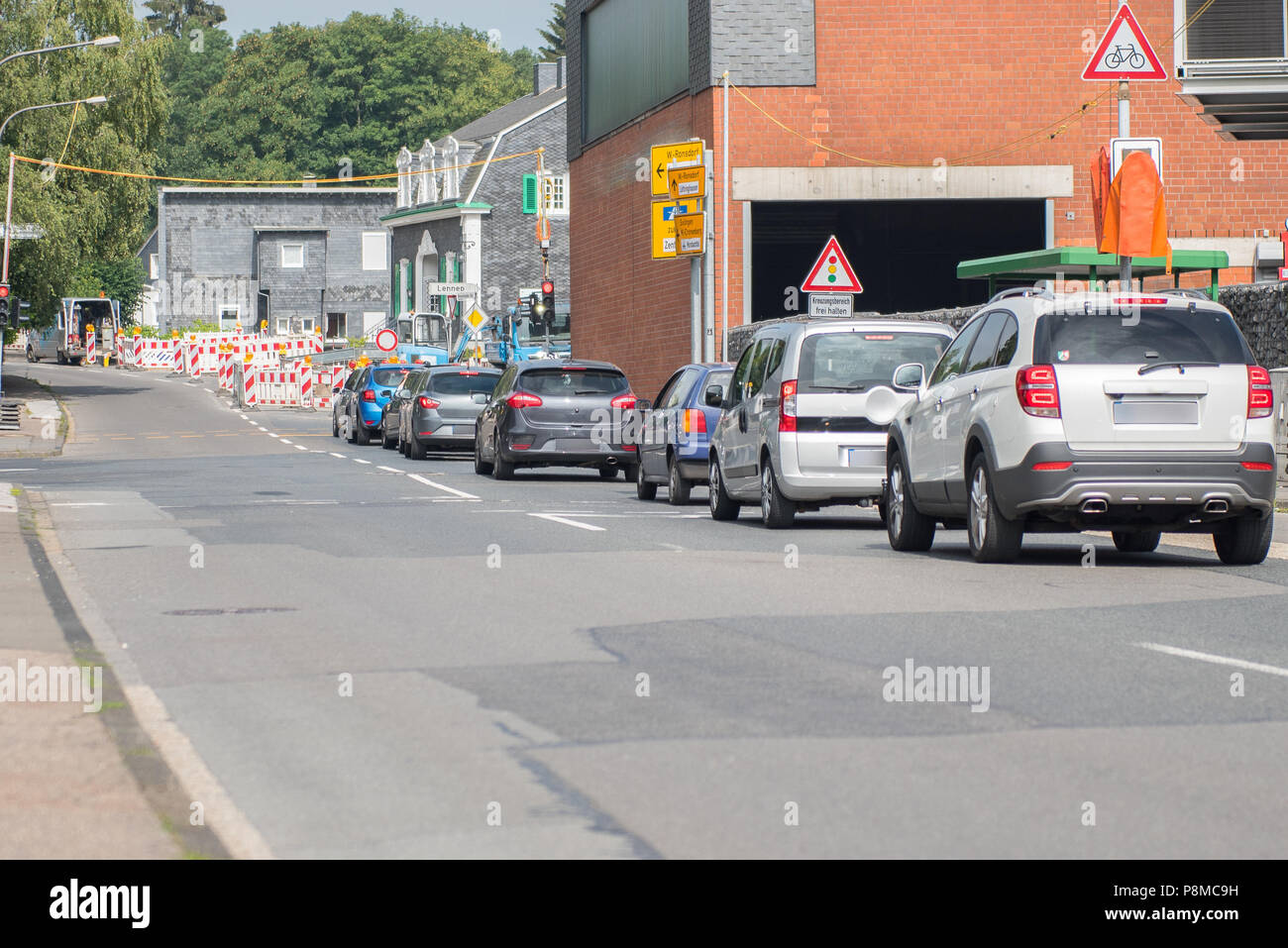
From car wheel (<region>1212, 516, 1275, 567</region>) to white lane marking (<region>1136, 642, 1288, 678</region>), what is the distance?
431 centimetres

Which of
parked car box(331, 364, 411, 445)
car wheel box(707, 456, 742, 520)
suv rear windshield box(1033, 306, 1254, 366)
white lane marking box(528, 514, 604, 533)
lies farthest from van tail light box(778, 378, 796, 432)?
parked car box(331, 364, 411, 445)

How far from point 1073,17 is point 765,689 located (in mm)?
31037

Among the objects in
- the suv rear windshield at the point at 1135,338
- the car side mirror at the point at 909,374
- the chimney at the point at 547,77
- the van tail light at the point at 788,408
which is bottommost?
the van tail light at the point at 788,408

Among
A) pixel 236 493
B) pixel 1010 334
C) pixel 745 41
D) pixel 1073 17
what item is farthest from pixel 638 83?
pixel 1010 334

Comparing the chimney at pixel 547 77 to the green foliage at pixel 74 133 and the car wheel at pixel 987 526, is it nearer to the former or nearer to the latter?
the green foliage at pixel 74 133

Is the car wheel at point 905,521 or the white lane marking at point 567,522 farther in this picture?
the white lane marking at point 567,522

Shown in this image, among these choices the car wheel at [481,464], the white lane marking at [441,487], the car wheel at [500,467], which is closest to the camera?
the white lane marking at [441,487]

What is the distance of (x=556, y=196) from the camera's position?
8044 centimetres

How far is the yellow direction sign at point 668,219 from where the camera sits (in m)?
33.5

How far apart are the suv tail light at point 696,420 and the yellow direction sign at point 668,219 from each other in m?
12.0

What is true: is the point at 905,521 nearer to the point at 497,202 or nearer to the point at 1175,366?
the point at 1175,366

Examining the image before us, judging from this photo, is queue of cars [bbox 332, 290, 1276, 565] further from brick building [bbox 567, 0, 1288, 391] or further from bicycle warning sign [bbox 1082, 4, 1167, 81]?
brick building [bbox 567, 0, 1288, 391]

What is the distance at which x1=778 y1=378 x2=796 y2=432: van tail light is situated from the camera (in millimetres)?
17141

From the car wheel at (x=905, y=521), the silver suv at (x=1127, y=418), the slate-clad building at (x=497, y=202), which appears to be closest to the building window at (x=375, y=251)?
the slate-clad building at (x=497, y=202)
